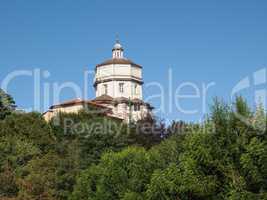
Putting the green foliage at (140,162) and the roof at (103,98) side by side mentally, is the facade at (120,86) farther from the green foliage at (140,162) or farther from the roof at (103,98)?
the green foliage at (140,162)

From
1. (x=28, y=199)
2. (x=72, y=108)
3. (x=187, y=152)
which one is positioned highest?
(x=72, y=108)

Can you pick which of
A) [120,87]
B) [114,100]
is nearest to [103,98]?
[114,100]

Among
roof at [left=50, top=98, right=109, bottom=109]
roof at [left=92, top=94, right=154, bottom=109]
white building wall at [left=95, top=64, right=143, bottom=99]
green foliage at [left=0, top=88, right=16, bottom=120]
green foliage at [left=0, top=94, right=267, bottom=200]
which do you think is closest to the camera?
green foliage at [left=0, top=94, right=267, bottom=200]

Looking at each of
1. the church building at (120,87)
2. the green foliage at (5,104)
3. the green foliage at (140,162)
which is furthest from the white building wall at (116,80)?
the green foliage at (140,162)

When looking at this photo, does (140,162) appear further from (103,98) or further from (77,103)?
(103,98)

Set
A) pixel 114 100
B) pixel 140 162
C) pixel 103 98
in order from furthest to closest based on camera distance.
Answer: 1. pixel 114 100
2. pixel 103 98
3. pixel 140 162

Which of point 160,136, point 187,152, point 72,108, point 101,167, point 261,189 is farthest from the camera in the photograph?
point 72,108

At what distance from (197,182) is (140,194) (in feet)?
18.7

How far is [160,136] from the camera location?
172ft

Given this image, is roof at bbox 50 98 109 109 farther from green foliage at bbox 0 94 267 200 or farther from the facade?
green foliage at bbox 0 94 267 200

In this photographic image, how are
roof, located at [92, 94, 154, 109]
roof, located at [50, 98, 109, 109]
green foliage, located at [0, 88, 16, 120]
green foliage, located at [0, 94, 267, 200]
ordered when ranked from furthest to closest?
roof, located at [92, 94, 154, 109]
roof, located at [50, 98, 109, 109]
green foliage, located at [0, 88, 16, 120]
green foliage, located at [0, 94, 267, 200]

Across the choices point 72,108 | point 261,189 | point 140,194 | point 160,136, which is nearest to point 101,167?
point 140,194

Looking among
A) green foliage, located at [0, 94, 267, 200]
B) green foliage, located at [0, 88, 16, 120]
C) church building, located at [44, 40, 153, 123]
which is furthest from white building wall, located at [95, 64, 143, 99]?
green foliage, located at [0, 94, 267, 200]

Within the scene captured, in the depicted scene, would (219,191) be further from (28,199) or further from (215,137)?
(28,199)
